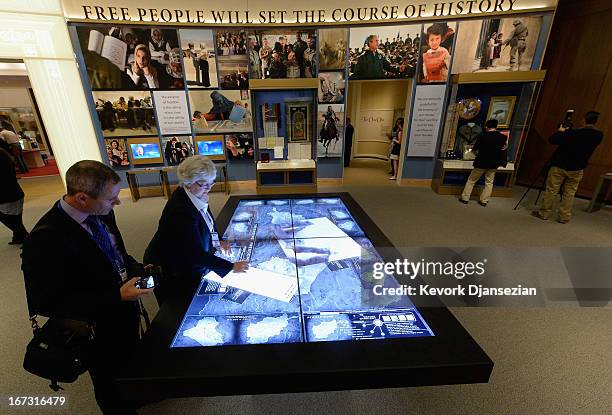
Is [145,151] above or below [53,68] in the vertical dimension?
below

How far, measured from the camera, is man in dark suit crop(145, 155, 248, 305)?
5.22ft

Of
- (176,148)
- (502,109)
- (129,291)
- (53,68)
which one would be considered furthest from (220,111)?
(502,109)

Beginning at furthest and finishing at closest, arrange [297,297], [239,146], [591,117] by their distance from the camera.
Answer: [239,146], [591,117], [297,297]

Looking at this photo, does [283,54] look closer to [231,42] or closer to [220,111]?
A: [231,42]

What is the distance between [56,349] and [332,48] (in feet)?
20.3

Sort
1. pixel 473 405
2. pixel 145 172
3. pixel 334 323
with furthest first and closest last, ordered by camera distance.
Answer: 1. pixel 145 172
2. pixel 473 405
3. pixel 334 323

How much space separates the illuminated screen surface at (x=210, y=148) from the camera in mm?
5926

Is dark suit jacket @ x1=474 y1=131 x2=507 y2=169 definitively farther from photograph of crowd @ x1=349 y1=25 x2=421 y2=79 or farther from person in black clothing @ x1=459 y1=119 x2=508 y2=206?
photograph of crowd @ x1=349 y1=25 x2=421 y2=79

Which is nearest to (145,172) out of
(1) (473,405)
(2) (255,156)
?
(2) (255,156)

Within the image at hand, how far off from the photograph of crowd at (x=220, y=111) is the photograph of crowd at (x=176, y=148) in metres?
0.38

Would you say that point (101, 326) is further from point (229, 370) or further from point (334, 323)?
point (334, 323)

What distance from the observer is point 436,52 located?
17.8ft

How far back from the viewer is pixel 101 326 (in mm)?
1324

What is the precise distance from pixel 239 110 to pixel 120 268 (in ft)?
16.4
